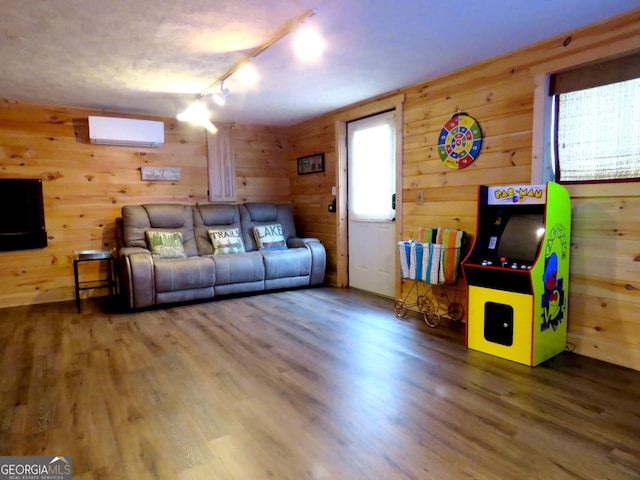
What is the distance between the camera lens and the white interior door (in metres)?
4.32

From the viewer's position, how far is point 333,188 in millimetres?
5066

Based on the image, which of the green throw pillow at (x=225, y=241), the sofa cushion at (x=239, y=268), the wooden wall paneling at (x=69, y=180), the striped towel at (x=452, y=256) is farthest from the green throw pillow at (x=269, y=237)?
the striped towel at (x=452, y=256)

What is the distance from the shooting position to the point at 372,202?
459 centimetres

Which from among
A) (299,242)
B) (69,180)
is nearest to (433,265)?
(299,242)

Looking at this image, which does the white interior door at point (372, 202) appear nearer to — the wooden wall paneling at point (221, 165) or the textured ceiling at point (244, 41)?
the textured ceiling at point (244, 41)

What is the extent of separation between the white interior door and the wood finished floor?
119 cm

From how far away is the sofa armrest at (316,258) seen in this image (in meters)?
4.99

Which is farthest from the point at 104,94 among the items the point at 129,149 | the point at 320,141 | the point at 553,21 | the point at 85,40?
the point at 553,21

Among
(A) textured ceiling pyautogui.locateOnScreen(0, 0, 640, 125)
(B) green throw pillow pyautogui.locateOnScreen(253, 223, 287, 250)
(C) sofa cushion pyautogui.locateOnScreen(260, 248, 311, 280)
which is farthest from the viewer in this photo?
(B) green throw pillow pyautogui.locateOnScreen(253, 223, 287, 250)

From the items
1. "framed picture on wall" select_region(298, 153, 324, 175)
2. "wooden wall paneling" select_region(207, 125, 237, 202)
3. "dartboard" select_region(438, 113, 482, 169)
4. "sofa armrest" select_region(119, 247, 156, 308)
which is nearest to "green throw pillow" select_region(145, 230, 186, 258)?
"sofa armrest" select_region(119, 247, 156, 308)

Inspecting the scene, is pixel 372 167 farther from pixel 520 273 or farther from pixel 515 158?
pixel 520 273

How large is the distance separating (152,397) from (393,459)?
4.52ft

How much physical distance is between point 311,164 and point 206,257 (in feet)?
6.62

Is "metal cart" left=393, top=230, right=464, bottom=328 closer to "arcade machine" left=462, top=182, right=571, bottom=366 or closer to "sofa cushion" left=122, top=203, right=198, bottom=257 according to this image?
Answer: "arcade machine" left=462, top=182, right=571, bottom=366
